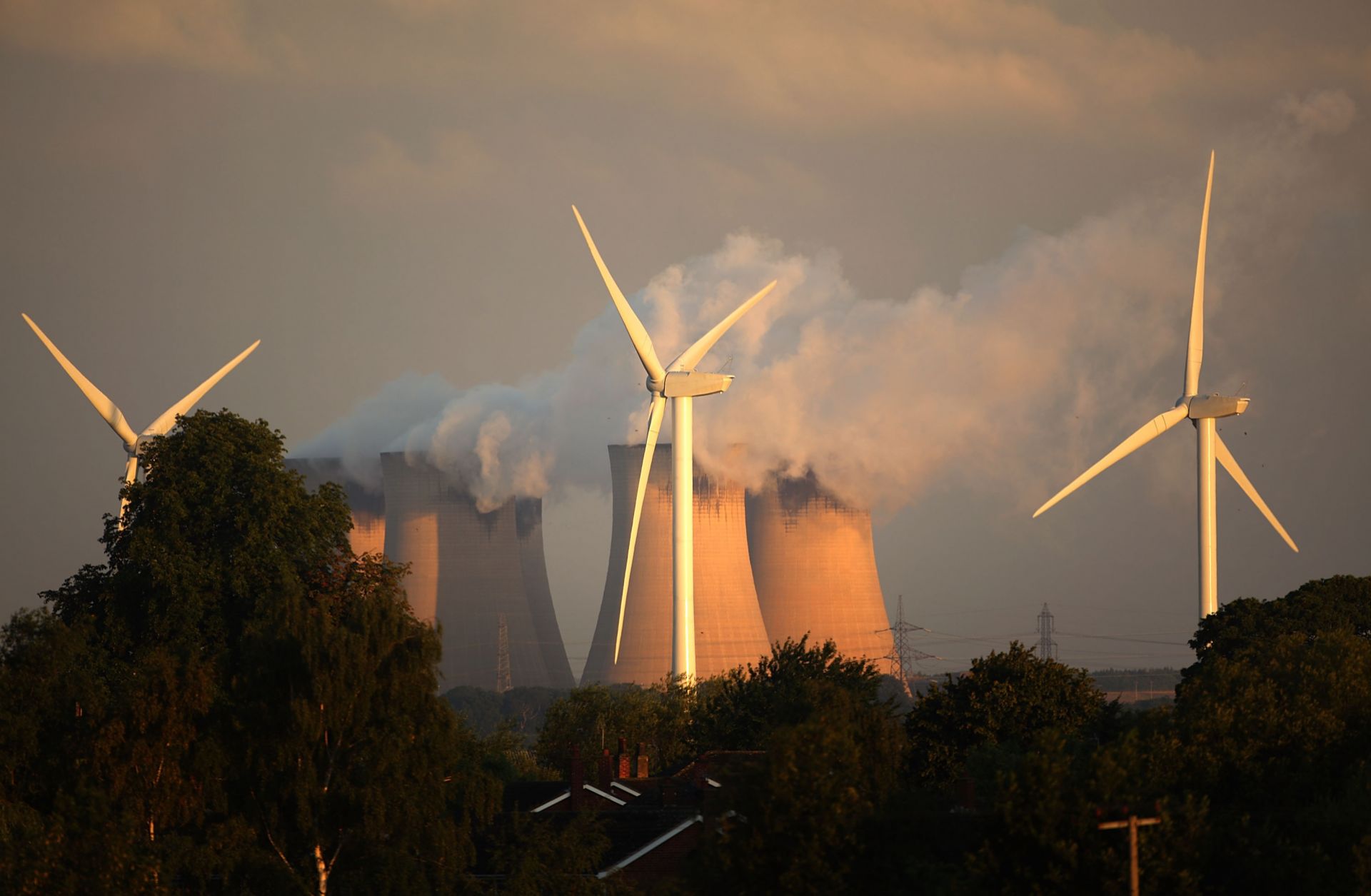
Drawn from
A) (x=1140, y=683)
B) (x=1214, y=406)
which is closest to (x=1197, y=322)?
(x=1214, y=406)

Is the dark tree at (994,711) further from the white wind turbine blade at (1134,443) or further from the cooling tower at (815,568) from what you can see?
the cooling tower at (815,568)

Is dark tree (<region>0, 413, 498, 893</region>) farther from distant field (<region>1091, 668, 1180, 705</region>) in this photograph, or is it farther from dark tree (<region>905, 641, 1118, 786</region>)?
distant field (<region>1091, 668, 1180, 705</region>)

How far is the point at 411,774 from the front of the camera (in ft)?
77.7

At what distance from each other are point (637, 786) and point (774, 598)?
3156cm

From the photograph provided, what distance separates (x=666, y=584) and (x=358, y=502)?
20857mm

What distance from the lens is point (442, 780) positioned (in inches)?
947

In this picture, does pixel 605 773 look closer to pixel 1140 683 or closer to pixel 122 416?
pixel 122 416

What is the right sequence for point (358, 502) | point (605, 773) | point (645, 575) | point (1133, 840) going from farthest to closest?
point (358, 502)
point (645, 575)
point (605, 773)
point (1133, 840)

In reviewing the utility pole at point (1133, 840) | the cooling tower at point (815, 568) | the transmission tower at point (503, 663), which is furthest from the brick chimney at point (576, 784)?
the transmission tower at point (503, 663)

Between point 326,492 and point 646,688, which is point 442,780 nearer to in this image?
point 326,492

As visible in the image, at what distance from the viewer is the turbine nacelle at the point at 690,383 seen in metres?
49.9

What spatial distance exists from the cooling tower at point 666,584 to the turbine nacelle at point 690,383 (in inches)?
451

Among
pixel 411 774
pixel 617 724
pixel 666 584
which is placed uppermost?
pixel 666 584

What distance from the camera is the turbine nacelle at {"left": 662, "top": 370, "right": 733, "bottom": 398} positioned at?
1966 inches
